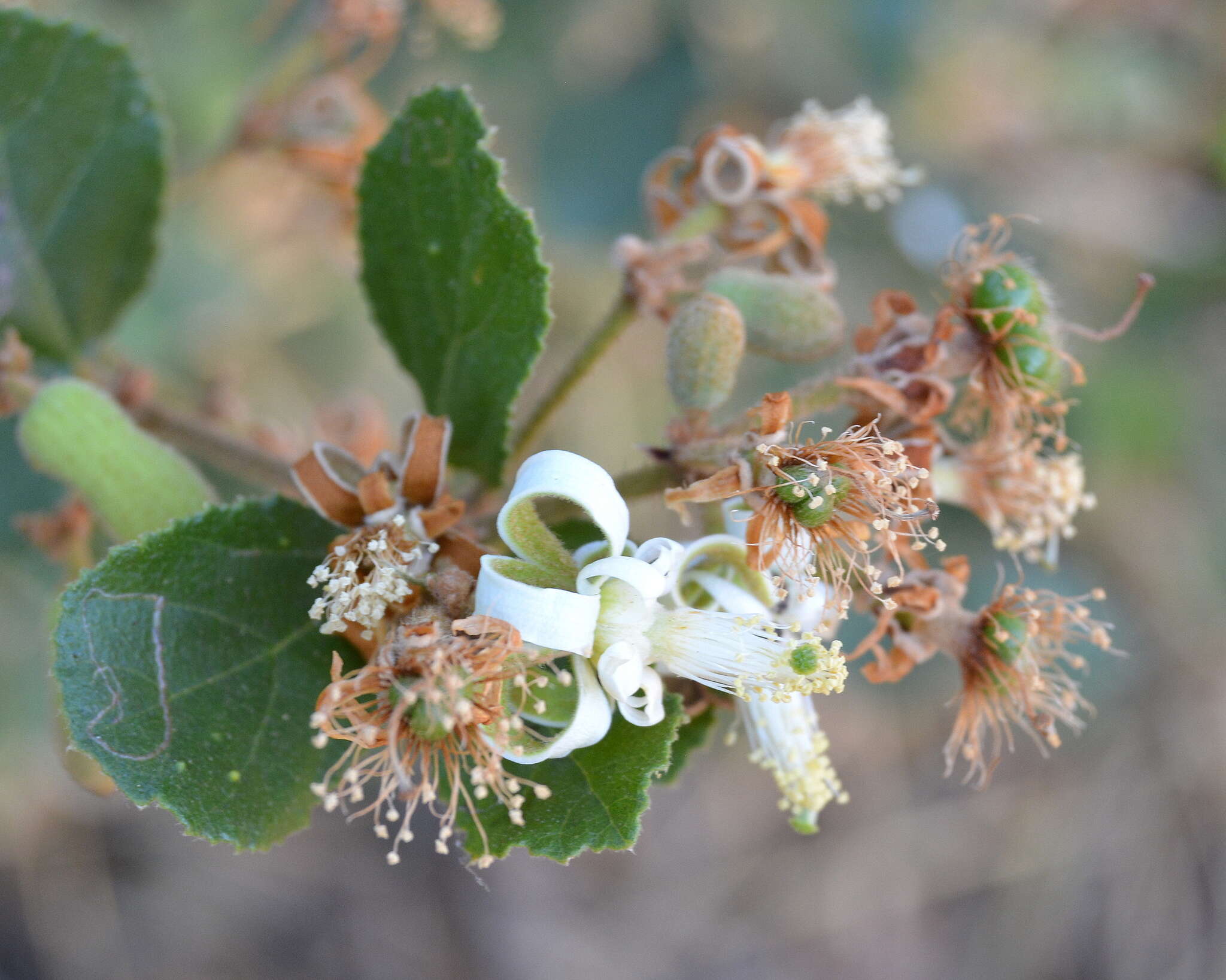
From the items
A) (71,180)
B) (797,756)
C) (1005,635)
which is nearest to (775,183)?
(1005,635)

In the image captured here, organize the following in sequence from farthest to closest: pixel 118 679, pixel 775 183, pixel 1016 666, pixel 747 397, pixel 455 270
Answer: pixel 747 397, pixel 775 183, pixel 455 270, pixel 1016 666, pixel 118 679

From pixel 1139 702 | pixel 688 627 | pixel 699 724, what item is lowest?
pixel 1139 702

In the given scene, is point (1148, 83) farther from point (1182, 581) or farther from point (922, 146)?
point (1182, 581)

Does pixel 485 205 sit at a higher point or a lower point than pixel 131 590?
higher

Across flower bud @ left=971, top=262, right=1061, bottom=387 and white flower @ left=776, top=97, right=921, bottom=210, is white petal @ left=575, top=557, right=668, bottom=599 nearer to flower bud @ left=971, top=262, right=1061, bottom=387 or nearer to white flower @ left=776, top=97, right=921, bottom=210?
flower bud @ left=971, top=262, right=1061, bottom=387

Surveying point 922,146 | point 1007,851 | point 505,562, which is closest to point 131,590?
point 505,562

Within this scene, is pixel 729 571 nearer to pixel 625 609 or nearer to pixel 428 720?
pixel 625 609

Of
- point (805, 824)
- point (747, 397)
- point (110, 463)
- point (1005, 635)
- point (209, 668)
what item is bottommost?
point (747, 397)
